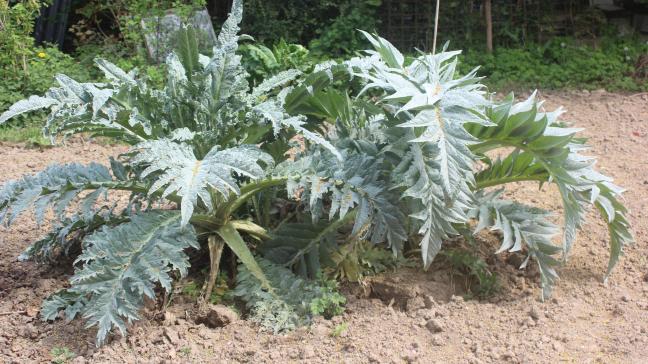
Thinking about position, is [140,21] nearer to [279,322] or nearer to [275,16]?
[275,16]

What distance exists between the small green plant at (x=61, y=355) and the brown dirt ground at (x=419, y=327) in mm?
25

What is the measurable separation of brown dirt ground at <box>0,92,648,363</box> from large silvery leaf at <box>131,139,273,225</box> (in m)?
0.65

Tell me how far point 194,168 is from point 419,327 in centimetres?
110

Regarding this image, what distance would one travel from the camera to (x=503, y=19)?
773 cm

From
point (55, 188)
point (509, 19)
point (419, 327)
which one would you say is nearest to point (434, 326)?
point (419, 327)

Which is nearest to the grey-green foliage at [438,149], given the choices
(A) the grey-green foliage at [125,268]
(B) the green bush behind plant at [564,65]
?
(A) the grey-green foliage at [125,268]

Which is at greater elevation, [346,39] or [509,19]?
[509,19]

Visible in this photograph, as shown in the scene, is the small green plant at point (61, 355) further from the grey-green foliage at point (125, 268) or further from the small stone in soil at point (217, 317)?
the small stone in soil at point (217, 317)

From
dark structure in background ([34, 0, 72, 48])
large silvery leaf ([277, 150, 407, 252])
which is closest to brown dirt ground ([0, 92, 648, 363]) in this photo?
large silvery leaf ([277, 150, 407, 252])

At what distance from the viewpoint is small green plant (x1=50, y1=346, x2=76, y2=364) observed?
285cm

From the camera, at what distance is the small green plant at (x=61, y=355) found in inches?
112

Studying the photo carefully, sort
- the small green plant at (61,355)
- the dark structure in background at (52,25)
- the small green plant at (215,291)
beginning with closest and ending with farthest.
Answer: the small green plant at (61,355), the small green plant at (215,291), the dark structure in background at (52,25)

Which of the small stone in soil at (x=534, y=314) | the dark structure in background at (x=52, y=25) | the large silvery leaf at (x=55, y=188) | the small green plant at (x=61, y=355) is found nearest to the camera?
the small green plant at (x=61, y=355)

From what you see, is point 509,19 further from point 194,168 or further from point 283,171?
point 194,168
